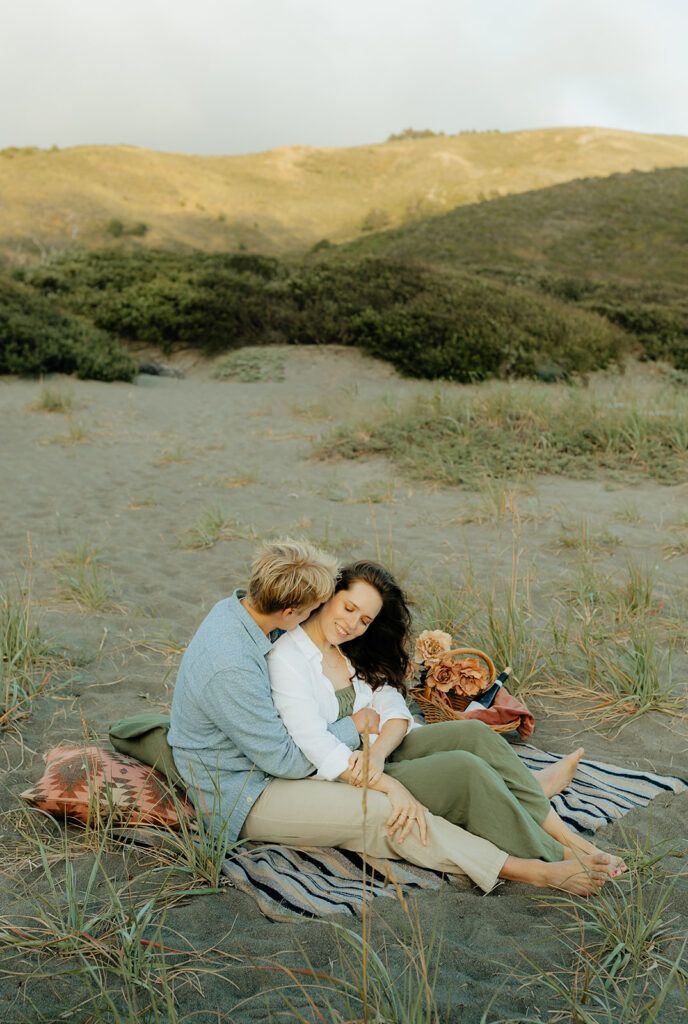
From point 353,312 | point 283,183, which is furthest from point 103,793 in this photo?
point 283,183

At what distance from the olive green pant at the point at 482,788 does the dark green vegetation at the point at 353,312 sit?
9.51 metres

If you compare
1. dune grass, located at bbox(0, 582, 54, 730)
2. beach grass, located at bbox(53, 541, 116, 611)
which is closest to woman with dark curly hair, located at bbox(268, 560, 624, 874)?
dune grass, located at bbox(0, 582, 54, 730)

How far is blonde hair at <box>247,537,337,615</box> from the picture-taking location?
2.43 meters

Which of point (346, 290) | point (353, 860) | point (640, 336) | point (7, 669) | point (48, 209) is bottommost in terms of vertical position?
point (353, 860)

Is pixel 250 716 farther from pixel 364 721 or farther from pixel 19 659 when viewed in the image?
pixel 19 659

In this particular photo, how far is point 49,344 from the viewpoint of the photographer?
40.9ft

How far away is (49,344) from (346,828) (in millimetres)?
11734

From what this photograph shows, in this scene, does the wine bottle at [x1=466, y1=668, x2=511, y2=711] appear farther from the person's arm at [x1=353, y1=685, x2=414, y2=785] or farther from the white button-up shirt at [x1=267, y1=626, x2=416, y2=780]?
the white button-up shirt at [x1=267, y1=626, x2=416, y2=780]

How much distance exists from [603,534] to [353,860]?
12.1 feet

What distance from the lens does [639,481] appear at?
23.0 feet

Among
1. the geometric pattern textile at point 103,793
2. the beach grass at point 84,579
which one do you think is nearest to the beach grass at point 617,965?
the geometric pattern textile at point 103,793

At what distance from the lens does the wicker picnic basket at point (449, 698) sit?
3.26 m

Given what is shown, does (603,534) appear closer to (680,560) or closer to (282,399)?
(680,560)

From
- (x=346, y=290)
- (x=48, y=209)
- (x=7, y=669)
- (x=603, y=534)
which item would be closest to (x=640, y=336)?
(x=346, y=290)
